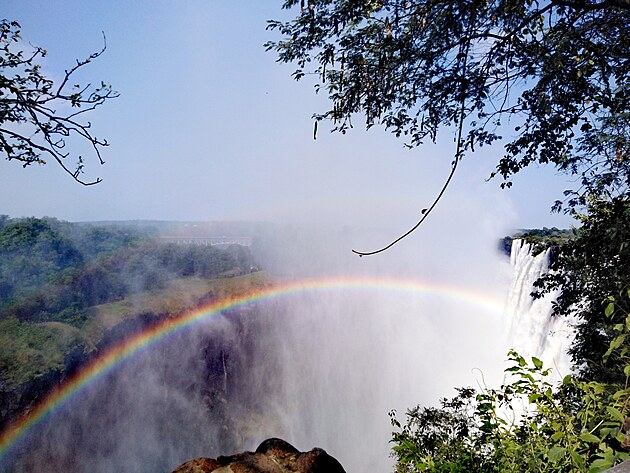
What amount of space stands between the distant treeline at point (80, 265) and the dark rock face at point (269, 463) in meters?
19.2

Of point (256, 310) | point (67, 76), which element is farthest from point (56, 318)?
point (67, 76)

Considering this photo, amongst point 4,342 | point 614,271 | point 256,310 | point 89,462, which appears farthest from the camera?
point 256,310

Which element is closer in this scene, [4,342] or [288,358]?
[4,342]

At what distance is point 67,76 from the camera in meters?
2.37

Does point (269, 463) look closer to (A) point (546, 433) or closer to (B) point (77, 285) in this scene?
(A) point (546, 433)

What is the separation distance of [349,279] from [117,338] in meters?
19.7

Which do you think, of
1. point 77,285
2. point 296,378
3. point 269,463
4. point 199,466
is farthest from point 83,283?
point 269,463

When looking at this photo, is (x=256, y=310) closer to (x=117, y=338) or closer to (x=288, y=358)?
(x=288, y=358)

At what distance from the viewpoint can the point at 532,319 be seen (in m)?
16.4

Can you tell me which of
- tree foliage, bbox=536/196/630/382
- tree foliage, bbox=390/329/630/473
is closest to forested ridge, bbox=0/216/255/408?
tree foliage, bbox=390/329/630/473

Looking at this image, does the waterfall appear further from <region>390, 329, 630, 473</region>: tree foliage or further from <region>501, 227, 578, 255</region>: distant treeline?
<region>390, 329, 630, 473</region>: tree foliage

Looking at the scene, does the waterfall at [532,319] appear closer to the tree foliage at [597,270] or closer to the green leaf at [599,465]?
the tree foliage at [597,270]

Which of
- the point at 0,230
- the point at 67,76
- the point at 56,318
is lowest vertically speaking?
the point at 56,318

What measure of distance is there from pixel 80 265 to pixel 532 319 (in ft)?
75.5
